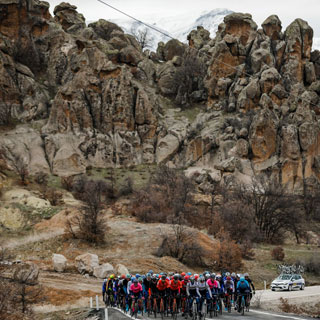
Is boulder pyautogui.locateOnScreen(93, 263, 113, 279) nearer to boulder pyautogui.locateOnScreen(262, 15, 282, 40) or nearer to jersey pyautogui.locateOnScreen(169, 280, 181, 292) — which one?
jersey pyautogui.locateOnScreen(169, 280, 181, 292)

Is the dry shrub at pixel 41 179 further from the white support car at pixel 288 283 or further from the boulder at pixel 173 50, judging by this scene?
the boulder at pixel 173 50

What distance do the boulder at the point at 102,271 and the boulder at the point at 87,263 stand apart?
323 mm

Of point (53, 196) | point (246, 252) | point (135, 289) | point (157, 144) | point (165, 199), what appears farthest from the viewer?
point (157, 144)

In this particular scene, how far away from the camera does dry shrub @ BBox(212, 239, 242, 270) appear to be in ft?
120

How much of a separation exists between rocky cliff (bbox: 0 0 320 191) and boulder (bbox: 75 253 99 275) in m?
33.3

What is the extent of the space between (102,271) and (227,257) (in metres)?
10.7

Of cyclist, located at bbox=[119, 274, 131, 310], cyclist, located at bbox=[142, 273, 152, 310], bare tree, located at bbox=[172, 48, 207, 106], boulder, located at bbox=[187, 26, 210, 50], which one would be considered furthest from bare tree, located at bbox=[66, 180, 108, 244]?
boulder, located at bbox=[187, 26, 210, 50]

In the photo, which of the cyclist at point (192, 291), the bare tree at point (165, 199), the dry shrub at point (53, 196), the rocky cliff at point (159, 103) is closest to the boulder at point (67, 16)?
the rocky cliff at point (159, 103)

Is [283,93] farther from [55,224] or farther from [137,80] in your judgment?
[55,224]

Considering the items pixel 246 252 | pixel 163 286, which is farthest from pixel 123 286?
pixel 246 252

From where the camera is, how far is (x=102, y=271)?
32156 mm

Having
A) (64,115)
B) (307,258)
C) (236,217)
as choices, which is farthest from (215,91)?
(307,258)

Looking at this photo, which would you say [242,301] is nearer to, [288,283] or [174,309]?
[174,309]

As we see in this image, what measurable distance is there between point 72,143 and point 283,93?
33237 mm
